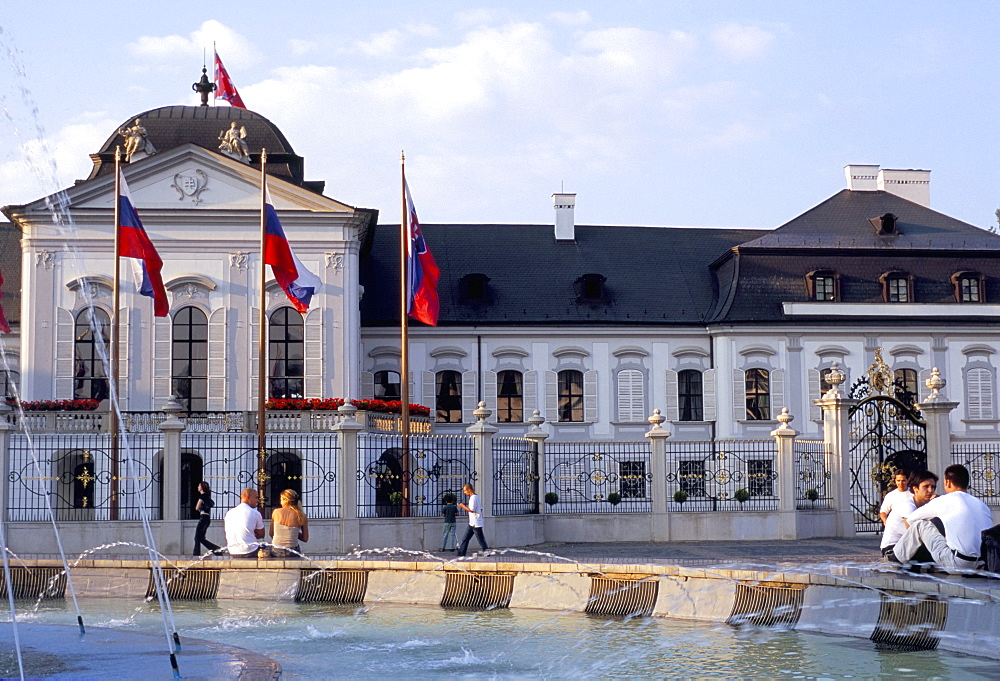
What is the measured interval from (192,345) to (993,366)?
25778 mm

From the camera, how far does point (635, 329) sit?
41.8 meters

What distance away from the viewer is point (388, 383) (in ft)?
134

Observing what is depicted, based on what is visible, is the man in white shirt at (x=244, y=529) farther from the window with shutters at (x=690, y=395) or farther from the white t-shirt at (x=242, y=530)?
the window with shutters at (x=690, y=395)

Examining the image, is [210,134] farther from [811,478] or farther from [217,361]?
[811,478]

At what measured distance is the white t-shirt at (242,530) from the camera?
15797 millimetres

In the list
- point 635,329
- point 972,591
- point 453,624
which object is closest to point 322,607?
point 453,624

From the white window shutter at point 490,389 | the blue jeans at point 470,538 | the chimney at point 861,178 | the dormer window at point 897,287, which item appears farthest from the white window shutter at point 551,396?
the blue jeans at point 470,538

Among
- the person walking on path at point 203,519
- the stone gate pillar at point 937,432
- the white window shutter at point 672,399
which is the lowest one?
the person walking on path at point 203,519

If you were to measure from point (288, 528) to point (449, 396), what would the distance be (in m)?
25.1

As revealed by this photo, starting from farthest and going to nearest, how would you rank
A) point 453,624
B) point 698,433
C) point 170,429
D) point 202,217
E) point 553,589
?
point 698,433 < point 202,217 < point 170,429 < point 553,589 < point 453,624

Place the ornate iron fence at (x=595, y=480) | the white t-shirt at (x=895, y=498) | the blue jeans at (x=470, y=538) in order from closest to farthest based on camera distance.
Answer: the white t-shirt at (x=895, y=498) → the blue jeans at (x=470, y=538) → the ornate iron fence at (x=595, y=480)

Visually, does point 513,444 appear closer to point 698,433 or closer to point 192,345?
point 192,345

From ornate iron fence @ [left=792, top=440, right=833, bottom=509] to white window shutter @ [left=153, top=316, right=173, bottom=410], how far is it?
1909 centimetres

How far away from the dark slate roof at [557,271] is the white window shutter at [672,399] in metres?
1.88
